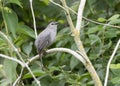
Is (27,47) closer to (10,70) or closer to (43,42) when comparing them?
(43,42)

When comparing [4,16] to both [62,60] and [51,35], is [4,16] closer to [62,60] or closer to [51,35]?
[51,35]

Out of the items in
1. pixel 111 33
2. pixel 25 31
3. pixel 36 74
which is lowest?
pixel 36 74

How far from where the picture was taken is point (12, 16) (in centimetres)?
348

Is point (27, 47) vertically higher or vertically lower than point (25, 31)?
lower

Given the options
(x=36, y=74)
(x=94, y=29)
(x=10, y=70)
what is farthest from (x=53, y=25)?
(x=10, y=70)

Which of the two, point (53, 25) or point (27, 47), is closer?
point (27, 47)

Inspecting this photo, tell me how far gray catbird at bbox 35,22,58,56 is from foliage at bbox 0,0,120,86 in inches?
2.6

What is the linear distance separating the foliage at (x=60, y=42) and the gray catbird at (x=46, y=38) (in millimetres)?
66

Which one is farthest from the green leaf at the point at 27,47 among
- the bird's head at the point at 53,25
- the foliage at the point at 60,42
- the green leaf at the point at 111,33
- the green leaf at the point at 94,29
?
the green leaf at the point at 111,33

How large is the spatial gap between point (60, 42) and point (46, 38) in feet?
0.40

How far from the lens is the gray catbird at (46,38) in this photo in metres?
3.58

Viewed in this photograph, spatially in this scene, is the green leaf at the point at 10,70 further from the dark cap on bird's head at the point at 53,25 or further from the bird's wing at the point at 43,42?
the dark cap on bird's head at the point at 53,25

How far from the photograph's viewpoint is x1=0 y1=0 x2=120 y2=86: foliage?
3.33 metres

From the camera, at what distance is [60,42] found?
12.3 feet
